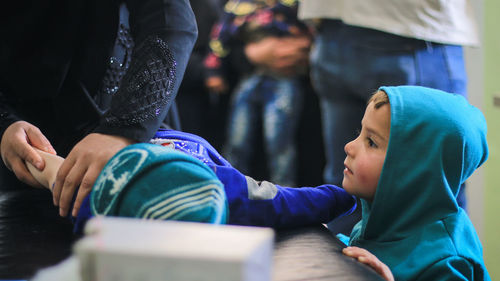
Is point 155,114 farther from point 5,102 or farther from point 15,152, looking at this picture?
point 5,102

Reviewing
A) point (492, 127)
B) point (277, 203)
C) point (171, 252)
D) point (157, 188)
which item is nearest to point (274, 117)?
point (492, 127)

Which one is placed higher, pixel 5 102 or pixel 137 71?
pixel 137 71

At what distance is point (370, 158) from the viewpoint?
1.18 meters

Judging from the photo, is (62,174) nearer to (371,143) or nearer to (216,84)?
(371,143)

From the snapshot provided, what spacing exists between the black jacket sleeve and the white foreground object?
545 mm

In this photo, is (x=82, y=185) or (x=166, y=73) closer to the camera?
(x=82, y=185)

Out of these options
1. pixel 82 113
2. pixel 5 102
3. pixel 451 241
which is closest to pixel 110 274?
A: pixel 451 241

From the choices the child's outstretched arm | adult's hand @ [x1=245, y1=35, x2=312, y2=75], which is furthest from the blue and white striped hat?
adult's hand @ [x1=245, y1=35, x2=312, y2=75]

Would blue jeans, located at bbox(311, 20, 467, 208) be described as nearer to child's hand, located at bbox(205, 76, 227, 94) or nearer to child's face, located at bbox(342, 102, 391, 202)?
child's face, located at bbox(342, 102, 391, 202)

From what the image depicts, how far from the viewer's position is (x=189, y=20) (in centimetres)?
123

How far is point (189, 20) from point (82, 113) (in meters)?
0.38

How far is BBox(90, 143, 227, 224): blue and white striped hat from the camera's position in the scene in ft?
2.27

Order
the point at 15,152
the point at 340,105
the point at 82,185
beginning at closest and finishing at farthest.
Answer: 1. the point at 82,185
2. the point at 15,152
3. the point at 340,105

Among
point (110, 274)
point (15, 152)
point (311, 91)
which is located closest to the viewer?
point (110, 274)
